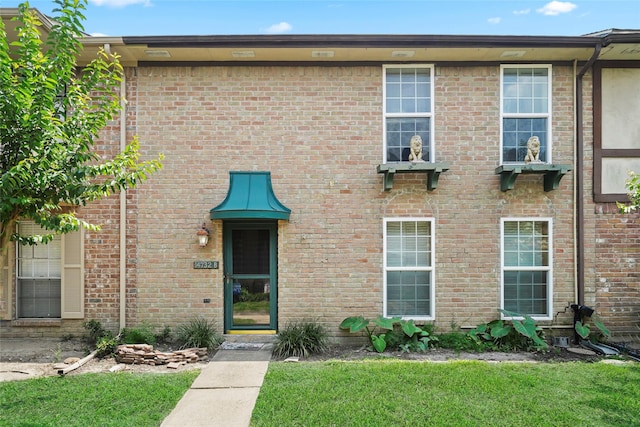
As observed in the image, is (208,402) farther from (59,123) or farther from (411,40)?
(411,40)

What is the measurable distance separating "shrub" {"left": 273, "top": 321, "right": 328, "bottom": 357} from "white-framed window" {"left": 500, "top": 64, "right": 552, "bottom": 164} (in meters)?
4.71

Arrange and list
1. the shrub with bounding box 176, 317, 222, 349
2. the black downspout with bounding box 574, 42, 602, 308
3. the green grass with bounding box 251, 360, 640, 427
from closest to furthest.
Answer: the green grass with bounding box 251, 360, 640, 427 → the shrub with bounding box 176, 317, 222, 349 → the black downspout with bounding box 574, 42, 602, 308

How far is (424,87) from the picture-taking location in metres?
7.06

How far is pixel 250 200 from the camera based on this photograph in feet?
21.8

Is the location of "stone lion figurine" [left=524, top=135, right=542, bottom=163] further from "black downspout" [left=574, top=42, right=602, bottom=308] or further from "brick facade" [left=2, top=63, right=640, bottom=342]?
"black downspout" [left=574, top=42, right=602, bottom=308]

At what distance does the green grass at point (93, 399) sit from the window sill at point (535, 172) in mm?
6101

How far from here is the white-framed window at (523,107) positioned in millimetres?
7035

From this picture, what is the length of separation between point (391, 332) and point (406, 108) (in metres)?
4.16

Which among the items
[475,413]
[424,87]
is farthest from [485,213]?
[475,413]

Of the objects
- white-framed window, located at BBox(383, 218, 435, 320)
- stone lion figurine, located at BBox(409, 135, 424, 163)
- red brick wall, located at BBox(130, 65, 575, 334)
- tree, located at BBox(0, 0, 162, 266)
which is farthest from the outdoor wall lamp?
stone lion figurine, located at BBox(409, 135, 424, 163)

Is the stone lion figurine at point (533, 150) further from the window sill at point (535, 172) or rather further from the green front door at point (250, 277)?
the green front door at point (250, 277)

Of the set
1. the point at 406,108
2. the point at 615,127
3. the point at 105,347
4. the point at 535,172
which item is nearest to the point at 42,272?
the point at 105,347

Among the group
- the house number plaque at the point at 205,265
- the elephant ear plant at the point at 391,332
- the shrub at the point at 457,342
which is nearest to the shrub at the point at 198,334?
the house number plaque at the point at 205,265

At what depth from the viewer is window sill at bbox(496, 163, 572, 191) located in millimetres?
6527
